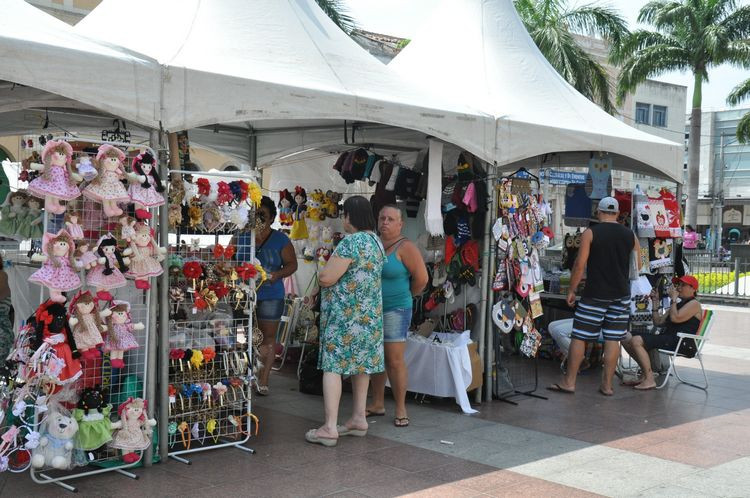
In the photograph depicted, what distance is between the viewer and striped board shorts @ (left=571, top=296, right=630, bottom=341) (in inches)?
298

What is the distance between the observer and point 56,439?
446 cm

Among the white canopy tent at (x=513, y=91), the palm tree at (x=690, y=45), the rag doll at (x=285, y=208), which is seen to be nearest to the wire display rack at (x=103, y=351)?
the white canopy tent at (x=513, y=91)

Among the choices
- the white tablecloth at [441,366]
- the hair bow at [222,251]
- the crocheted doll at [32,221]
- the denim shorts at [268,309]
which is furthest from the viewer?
the denim shorts at [268,309]

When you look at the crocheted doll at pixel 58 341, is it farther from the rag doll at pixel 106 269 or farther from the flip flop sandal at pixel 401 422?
the flip flop sandal at pixel 401 422

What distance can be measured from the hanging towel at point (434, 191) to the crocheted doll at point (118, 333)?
292cm

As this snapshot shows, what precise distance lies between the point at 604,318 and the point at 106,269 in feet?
16.0

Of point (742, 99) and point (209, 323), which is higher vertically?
point (742, 99)

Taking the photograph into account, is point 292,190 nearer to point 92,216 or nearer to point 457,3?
point 457,3

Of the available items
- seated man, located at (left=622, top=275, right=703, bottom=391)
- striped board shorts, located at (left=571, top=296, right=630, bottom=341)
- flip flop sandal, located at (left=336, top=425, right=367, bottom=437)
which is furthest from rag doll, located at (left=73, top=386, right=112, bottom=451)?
seated man, located at (left=622, top=275, right=703, bottom=391)

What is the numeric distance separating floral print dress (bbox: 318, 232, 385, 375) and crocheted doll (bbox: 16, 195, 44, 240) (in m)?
1.95

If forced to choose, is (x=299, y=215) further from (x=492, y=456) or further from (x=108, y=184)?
(x=108, y=184)

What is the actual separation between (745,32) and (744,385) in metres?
23.6

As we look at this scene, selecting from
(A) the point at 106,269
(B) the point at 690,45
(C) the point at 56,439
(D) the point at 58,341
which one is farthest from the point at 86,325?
(B) the point at 690,45

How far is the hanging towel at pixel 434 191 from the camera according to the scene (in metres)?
6.82
